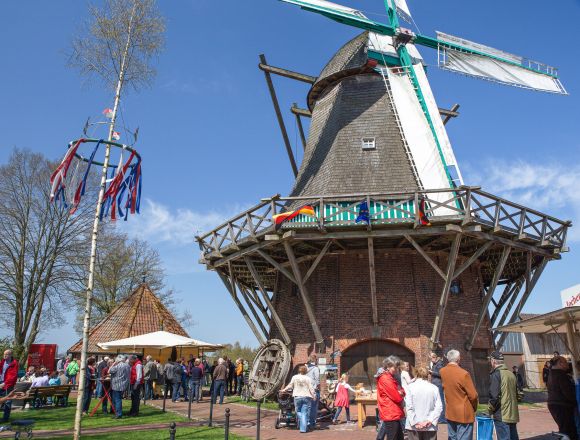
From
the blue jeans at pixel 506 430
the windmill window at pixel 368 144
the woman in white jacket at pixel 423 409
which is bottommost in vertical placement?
the blue jeans at pixel 506 430

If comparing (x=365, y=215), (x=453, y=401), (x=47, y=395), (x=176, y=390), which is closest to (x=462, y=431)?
(x=453, y=401)

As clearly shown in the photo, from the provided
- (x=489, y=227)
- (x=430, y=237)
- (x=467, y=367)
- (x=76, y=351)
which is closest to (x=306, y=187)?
(x=430, y=237)

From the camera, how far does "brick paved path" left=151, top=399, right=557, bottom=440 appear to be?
8500mm

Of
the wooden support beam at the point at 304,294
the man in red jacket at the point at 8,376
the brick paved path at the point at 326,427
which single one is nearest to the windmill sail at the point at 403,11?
the wooden support beam at the point at 304,294

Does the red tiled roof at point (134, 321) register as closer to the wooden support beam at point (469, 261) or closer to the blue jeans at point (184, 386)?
the blue jeans at point (184, 386)

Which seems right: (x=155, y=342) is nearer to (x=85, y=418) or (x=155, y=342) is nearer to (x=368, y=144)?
(x=85, y=418)

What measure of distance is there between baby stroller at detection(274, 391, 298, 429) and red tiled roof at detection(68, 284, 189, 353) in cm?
1384

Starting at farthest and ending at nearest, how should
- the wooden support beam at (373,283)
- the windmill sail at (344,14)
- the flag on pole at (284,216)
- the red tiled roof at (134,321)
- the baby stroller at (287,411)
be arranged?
the red tiled roof at (134,321) < the windmill sail at (344,14) < the wooden support beam at (373,283) < the flag on pole at (284,216) < the baby stroller at (287,411)

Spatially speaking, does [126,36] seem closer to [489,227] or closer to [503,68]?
[489,227]

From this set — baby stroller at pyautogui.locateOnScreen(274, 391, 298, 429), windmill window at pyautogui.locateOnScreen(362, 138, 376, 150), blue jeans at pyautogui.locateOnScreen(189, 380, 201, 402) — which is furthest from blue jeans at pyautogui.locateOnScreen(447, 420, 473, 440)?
windmill window at pyautogui.locateOnScreen(362, 138, 376, 150)

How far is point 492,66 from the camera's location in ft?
57.7

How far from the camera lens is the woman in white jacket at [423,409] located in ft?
17.4

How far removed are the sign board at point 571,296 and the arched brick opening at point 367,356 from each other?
8708mm

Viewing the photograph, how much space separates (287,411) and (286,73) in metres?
12.4
